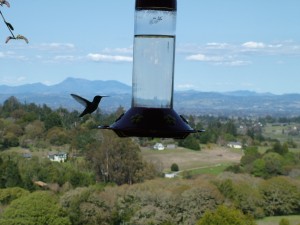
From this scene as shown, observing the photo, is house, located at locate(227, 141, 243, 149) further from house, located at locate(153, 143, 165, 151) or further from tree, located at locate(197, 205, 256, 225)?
tree, located at locate(197, 205, 256, 225)

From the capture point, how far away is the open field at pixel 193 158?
60.7 metres

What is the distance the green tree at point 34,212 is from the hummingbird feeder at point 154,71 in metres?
30.2

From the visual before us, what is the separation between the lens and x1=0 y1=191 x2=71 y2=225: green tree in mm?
31938

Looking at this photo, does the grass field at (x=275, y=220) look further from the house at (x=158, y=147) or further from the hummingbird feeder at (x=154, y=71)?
the hummingbird feeder at (x=154, y=71)

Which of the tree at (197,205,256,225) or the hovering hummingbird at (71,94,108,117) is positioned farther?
the tree at (197,205,256,225)

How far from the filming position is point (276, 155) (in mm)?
58938

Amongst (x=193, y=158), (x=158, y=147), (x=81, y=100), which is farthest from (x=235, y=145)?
(x=81, y=100)

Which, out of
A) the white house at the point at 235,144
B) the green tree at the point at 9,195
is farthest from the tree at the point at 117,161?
the white house at the point at 235,144

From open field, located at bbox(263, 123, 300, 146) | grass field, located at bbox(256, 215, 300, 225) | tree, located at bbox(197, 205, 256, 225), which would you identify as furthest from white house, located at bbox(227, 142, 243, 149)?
tree, located at bbox(197, 205, 256, 225)

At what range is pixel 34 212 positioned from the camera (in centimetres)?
3247

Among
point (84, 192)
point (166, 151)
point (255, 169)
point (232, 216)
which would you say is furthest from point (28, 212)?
point (166, 151)

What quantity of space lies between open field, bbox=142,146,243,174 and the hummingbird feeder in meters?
53.7

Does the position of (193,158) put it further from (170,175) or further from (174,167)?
(170,175)

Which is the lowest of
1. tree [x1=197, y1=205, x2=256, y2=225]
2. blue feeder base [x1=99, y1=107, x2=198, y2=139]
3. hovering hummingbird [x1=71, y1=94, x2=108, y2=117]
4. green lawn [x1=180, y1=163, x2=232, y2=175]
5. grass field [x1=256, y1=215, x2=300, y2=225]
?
green lawn [x1=180, y1=163, x2=232, y2=175]
